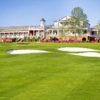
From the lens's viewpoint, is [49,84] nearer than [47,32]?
Yes

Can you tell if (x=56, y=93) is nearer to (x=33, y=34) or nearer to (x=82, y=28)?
(x=82, y=28)

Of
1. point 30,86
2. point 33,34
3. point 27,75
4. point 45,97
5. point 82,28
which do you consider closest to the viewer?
point 45,97

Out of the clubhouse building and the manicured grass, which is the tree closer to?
the clubhouse building

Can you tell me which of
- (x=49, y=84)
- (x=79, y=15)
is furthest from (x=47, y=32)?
(x=49, y=84)

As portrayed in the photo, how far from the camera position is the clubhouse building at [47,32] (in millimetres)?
115787

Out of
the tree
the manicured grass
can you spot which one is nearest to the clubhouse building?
the tree

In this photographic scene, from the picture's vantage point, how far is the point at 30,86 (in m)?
12.7

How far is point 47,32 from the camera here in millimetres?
128500

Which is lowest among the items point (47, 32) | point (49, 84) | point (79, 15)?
point (47, 32)

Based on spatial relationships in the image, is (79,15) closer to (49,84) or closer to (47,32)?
(47,32)

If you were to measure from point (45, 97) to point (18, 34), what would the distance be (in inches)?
5022

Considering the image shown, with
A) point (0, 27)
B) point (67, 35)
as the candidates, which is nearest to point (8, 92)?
point (67, 35)

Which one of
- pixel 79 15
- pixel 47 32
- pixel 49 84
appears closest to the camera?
pixel 49 84

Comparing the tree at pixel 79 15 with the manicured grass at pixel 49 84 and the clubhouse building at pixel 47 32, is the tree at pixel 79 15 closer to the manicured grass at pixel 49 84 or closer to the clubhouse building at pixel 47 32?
the clubhouse building at pixel 47 32
